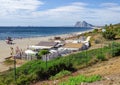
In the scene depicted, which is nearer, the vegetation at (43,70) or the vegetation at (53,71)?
the vegetation at (53,71)

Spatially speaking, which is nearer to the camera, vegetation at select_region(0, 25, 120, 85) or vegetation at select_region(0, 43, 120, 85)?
vegetation at select_region(0, 25, 120, 85)

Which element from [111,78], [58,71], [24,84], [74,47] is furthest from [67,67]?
[74,47]

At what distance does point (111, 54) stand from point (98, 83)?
11.8 metres

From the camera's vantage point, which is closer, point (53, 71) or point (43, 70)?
point (43, 70)

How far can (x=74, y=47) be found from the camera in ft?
144

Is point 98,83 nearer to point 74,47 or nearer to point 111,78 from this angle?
point 111,78

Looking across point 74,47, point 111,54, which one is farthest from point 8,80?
point 74,47

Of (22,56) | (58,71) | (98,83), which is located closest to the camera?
(98,83)

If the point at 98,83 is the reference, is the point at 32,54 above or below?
below

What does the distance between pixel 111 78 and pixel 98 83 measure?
1008mm

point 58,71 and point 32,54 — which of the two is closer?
point 58,71

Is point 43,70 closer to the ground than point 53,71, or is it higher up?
higher up

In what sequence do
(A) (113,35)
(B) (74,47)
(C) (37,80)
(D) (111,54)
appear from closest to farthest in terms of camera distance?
(C) (37,80) → (D) (111,54) → (B) (74,47) → (A) (113,35)

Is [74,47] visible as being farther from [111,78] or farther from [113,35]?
[111,78]
